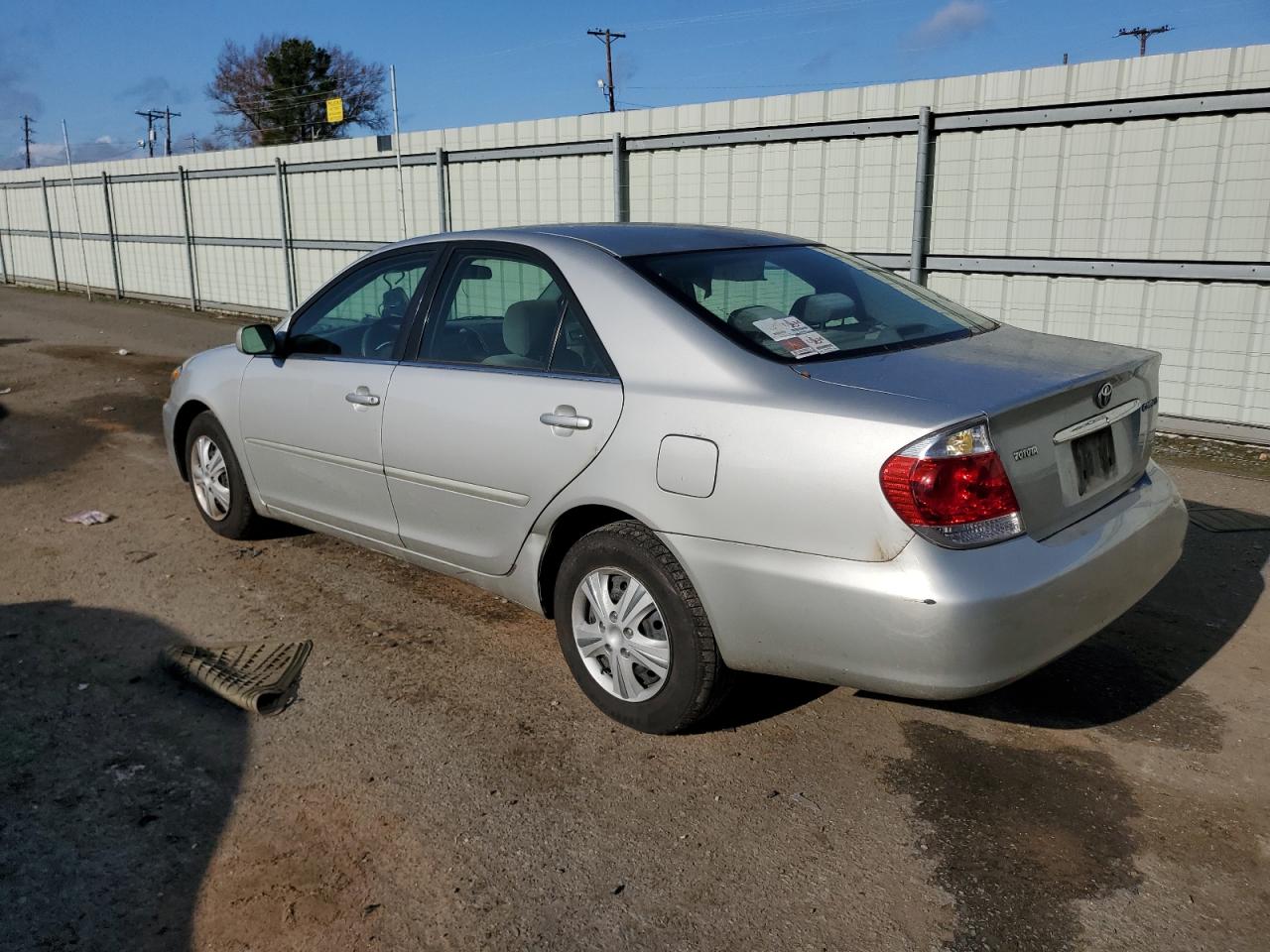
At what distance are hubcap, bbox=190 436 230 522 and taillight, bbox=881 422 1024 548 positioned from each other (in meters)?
3.76

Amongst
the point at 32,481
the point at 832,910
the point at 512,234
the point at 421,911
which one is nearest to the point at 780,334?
the point at 512,234

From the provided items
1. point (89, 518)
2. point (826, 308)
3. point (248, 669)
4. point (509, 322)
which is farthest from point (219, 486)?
point (826, 308)

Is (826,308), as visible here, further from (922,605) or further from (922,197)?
(922,197)

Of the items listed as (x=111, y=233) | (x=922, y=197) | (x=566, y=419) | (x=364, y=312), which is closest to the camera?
(x=566, y=419)

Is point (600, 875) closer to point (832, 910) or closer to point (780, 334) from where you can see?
point (832, 910)

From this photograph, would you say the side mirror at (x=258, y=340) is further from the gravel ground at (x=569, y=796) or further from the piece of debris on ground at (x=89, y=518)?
the piece of debris on ground at (x=89, y=518)

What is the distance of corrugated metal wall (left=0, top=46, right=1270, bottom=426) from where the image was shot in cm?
736

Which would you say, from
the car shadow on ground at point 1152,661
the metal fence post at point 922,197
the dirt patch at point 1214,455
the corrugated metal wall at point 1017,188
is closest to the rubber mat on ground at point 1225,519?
the car shadow on ground at point 1152,661

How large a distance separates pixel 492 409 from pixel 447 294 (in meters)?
0.69

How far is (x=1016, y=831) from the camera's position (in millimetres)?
2990

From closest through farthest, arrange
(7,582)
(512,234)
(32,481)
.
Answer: (512,234), (7,582), (32,481)

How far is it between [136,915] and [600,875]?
117 cm

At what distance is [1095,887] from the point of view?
273cm

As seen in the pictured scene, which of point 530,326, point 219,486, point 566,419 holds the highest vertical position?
point 530,326
